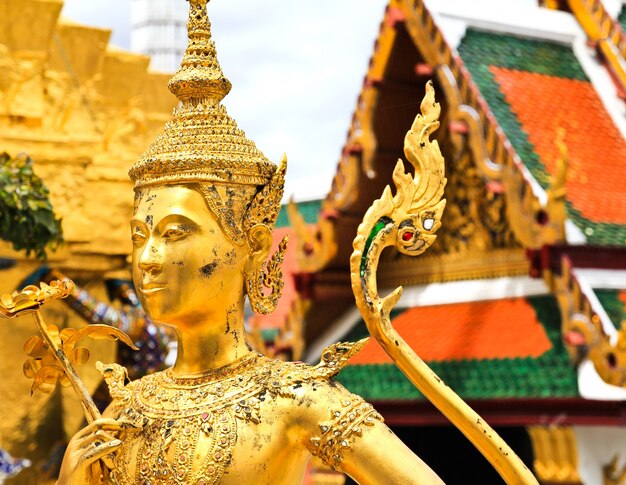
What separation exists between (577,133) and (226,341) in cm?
571

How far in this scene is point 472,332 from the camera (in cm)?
852

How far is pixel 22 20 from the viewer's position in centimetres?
834

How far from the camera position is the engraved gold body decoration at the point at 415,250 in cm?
335

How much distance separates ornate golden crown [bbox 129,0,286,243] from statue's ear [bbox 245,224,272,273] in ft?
0.08

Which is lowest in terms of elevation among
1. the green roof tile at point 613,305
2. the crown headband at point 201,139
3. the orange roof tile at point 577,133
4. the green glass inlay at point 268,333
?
the green glass inlay at point 268,333

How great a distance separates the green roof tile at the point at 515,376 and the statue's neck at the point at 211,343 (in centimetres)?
433

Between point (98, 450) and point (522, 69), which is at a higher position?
point (98, 450)

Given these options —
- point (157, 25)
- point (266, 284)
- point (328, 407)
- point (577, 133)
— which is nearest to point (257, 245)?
point (266, 284)

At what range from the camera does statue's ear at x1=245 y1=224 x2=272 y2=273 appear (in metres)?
3.58

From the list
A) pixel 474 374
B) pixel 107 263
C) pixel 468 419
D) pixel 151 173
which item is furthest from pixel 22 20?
pixel 468 419

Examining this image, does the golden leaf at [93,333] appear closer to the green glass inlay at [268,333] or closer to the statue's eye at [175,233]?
the statue's eye at [175,233]

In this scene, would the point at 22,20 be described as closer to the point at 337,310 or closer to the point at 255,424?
the point at 337,310

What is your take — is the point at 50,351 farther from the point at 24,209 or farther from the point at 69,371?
the point at 24,209

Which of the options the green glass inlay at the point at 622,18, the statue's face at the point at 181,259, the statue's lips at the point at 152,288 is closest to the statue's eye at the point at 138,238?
the statue's face at the point at 181,259
